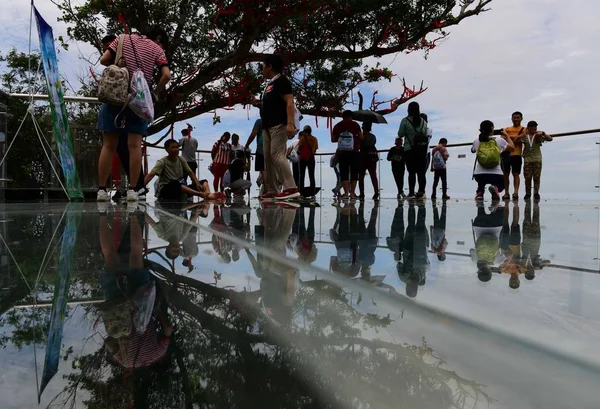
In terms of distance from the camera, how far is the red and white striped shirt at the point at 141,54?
517 centimetres

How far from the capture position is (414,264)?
1.60 metres

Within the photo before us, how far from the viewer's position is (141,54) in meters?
5.27

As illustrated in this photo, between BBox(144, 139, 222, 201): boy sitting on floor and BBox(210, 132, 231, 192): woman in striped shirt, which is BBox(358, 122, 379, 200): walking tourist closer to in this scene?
BBox(210, 132, 231, 192): woman in striped shirt

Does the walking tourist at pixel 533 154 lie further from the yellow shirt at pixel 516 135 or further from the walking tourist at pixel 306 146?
the walking tourist at pixel 306 146

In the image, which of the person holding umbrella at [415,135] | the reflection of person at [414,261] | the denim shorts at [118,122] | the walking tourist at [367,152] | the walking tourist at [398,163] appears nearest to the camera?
the reflection of person at [414,261]

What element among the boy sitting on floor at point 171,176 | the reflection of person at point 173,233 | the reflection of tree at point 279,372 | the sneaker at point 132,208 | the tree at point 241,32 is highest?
the tree at point 241,32

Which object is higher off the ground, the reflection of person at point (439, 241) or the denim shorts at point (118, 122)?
the denim shorts at point (118, 122)

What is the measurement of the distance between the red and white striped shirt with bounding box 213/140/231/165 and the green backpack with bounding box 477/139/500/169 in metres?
5.29

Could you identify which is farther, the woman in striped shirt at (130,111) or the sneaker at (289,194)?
the sneaker at (289,194)

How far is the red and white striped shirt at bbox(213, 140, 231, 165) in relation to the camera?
11.5 m

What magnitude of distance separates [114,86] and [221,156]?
6567 mm

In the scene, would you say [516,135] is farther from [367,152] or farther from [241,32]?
[241,32]

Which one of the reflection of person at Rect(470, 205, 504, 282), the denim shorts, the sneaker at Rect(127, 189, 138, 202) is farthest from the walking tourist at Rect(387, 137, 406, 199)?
the reflection of person at Rect(470, 205, 504, 282)

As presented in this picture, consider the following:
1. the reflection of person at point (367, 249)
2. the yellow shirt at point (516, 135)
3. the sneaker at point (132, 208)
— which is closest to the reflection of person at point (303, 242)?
the reflection of person at point (367, 249)
